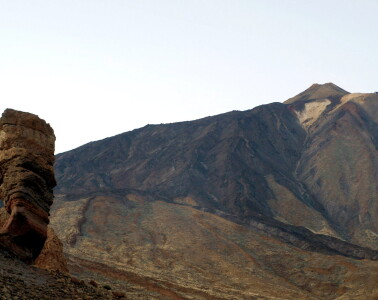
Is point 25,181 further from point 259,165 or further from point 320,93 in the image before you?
point 320,93

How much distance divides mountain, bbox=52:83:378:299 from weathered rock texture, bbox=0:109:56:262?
730 inches

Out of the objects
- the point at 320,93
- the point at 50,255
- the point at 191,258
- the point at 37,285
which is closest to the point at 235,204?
the point at 191,258

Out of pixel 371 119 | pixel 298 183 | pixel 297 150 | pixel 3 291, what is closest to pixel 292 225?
pixel 298 183

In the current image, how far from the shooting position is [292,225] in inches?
3479

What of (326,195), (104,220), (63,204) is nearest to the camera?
(104,220)

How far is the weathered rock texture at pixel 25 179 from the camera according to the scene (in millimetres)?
17469

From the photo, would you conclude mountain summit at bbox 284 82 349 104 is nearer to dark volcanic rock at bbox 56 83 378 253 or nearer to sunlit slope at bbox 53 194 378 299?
dark volcanic rock at bbox 56 83 378 253

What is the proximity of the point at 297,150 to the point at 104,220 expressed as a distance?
7612 cm

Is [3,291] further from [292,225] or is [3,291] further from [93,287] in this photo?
[292,225]

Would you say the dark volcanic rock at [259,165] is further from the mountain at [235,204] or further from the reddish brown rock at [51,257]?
the reddish brown rock at [51,257]

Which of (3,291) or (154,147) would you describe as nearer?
(3,291)

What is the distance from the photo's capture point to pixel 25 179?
18500 millimetres

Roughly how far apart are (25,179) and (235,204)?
80.6 metres

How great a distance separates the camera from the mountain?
54031mm
